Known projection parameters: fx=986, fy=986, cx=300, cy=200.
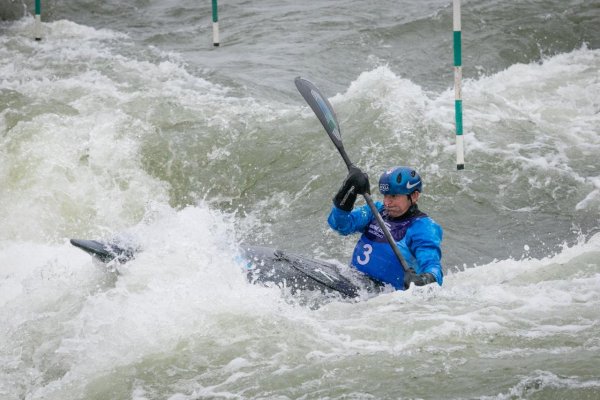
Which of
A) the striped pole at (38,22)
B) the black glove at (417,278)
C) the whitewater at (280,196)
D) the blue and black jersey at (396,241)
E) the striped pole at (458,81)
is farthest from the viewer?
the striped pole at (38,22)

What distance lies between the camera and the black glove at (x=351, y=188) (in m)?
6.25

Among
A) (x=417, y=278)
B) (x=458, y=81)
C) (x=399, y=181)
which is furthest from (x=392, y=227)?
(x=458, y=81)

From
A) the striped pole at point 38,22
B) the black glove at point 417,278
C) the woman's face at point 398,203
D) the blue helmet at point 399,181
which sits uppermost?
the striped pole at point 38,22

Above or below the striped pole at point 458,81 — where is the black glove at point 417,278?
below

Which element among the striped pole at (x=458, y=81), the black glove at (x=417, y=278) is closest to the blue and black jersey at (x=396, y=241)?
the black glove at (x=417, y=278)

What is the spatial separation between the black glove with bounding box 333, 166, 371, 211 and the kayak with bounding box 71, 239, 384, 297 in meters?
0.42

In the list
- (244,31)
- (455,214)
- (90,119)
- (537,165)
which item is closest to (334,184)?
(455,214)

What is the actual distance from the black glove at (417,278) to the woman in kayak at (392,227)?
4.9 inches

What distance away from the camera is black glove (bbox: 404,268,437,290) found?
5.79 metres

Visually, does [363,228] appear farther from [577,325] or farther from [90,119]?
[90,119]

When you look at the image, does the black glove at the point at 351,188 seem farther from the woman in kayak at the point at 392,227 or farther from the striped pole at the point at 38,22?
the striped pole at the point at 38,22

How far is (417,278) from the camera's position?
5.80 meters

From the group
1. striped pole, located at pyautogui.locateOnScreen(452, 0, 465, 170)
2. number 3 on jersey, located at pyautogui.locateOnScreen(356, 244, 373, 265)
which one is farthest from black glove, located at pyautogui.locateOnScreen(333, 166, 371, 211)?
striped pole, located at pyautogui.locateOnScreen(452, 0, 465, 170)

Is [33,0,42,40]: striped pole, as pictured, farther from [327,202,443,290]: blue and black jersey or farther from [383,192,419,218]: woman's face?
[383,192,419,218]: woman's face
